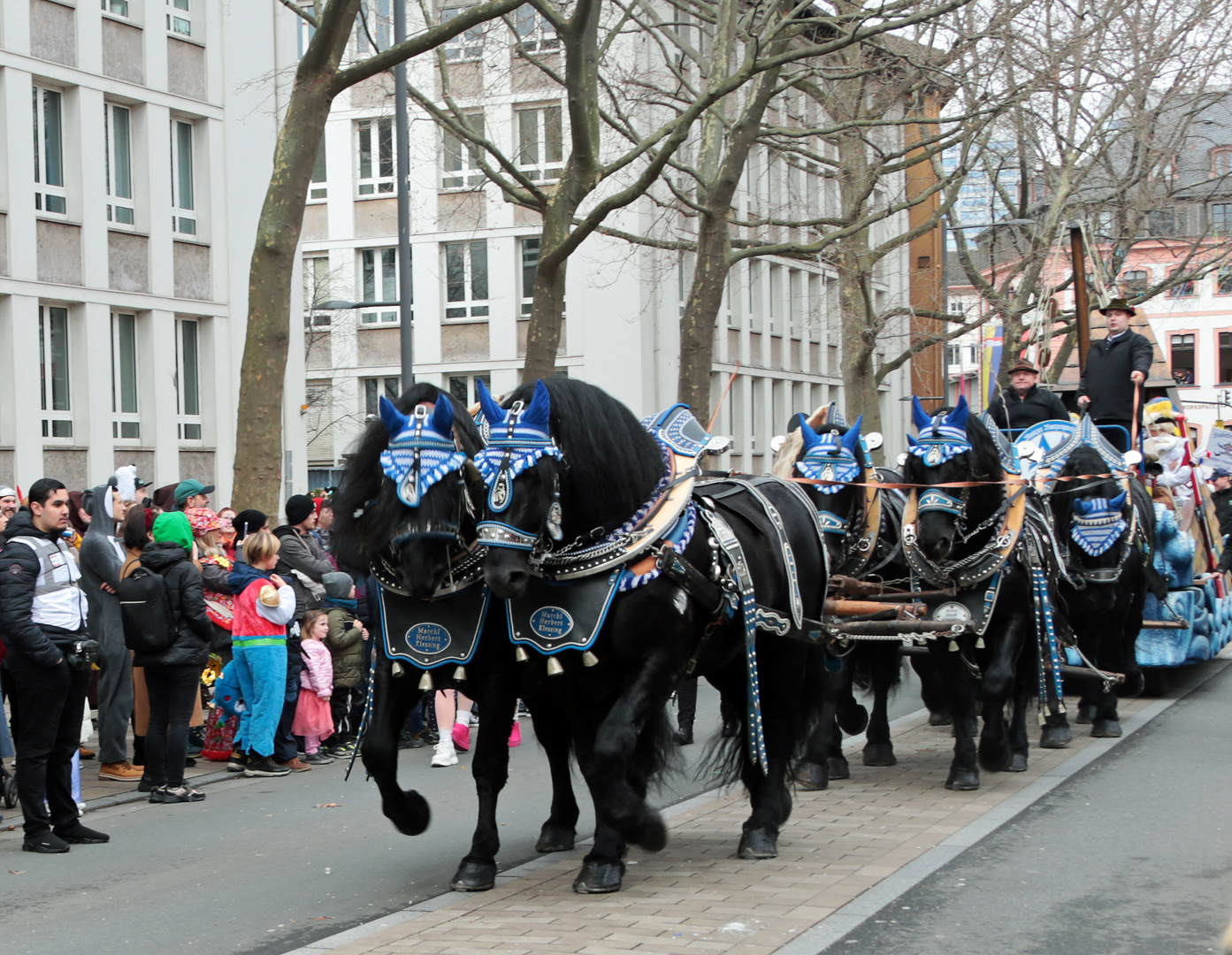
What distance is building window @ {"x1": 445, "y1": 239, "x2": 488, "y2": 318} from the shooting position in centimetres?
3603

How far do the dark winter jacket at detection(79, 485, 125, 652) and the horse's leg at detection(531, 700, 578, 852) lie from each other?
3600 millimetres

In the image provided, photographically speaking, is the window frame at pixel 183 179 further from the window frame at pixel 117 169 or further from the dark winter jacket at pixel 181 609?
the dark winter jacket at pixel 181 609

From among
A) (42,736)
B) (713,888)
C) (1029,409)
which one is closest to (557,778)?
(713,888)

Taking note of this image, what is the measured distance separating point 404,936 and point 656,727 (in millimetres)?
1437

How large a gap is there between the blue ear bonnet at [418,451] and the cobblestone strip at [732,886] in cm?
156

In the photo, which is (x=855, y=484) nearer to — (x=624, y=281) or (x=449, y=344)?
(x=624, y=281)

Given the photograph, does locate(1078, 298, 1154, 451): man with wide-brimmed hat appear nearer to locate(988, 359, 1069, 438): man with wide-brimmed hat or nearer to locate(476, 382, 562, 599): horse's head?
locate(988, 359, 1069, 438): man with wide-brimmed hat

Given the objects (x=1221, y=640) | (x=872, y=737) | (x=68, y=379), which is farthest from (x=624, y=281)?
(x=872, y=737)

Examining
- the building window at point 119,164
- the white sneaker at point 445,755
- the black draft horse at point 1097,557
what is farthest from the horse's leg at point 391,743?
the building window at point 119,164

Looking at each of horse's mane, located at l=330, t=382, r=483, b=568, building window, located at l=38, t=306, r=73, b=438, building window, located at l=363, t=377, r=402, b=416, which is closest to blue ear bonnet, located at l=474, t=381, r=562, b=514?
horse's mane, located at l=330, t=382, r=483, b=568

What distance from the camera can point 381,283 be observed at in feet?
122

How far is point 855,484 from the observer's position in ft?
28.1

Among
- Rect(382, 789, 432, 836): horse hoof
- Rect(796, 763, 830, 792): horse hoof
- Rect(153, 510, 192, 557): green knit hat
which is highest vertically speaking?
Rect(153, 510, 192, 557): green knit hat

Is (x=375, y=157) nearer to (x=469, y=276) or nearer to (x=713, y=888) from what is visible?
(x=469, y=276)
